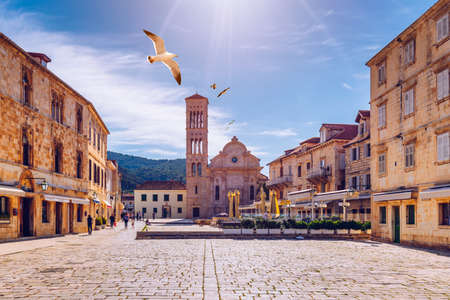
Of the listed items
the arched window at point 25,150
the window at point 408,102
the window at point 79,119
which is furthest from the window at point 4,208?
the window at point 408,102

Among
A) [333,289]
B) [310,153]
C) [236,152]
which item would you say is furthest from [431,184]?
[236,152]

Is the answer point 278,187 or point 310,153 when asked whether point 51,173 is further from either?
point 278,187

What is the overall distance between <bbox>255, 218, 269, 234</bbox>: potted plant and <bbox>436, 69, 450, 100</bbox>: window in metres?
12.3

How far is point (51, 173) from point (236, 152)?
5414 cm

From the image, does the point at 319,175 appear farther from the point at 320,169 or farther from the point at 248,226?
the point at 248,226

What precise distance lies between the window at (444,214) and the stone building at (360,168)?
651 inches

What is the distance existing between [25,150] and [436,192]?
20.7m

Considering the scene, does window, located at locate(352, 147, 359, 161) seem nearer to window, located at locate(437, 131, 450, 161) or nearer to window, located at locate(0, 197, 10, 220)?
window, located at locate(437, 131, 450, 161)

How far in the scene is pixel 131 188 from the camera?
137 meters

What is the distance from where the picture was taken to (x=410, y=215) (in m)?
21.4

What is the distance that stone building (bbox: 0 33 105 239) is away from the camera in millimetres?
22047

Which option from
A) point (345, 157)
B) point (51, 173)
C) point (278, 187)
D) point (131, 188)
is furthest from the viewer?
point (131, 188)

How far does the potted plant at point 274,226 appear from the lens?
26.4 metres

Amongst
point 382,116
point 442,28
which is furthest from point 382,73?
point 442,28
